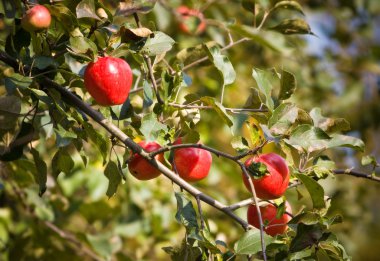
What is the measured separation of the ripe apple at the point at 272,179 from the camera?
92cm

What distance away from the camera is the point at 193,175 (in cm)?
105

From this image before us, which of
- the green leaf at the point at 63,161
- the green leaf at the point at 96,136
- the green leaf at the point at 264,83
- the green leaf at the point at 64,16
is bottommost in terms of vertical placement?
the green leaf at the point at 63,161

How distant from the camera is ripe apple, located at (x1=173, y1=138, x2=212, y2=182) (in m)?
1.04

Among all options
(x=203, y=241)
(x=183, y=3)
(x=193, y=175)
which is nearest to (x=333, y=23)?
(x=183, y=3)

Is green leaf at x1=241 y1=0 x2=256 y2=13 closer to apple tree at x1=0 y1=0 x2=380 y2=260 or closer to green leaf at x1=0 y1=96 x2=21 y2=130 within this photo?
apple tree at x1=0 y1=0 x2=380 y2=260

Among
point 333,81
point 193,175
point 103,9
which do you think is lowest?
point 333,81

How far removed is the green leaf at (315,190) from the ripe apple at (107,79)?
0.30m

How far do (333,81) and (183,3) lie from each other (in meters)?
1.14

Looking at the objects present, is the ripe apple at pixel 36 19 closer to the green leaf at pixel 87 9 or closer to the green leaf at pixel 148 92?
the green leaf at pixel 87 9

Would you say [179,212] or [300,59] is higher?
[179,212]

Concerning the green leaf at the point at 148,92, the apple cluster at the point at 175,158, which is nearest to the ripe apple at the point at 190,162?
the apple cluster at the point at 175,158

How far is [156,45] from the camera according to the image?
35.7 inches

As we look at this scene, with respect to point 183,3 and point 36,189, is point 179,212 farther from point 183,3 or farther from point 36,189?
point 183,3

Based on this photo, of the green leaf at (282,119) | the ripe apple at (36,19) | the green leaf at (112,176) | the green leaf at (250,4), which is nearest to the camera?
the ripe apple at (36,19)
